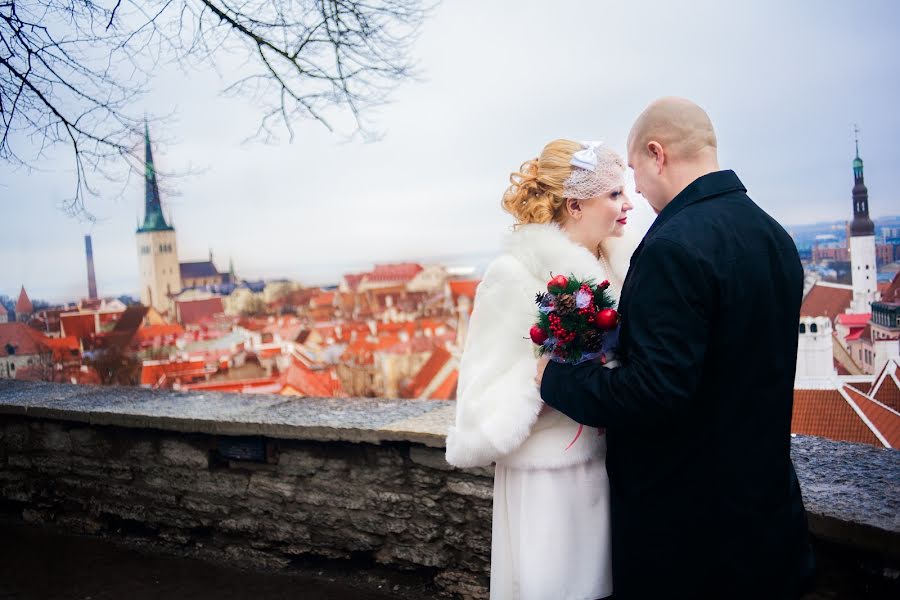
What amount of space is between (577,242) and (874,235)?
579 cm

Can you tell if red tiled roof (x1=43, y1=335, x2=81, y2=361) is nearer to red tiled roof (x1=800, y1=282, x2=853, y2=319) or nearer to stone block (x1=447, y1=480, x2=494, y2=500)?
stone block (x1=447, y1=480, x2=494, y2=500)

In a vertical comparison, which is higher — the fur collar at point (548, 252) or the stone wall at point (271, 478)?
the fur collar at point (548, 252)

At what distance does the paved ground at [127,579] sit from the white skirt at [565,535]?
133cm

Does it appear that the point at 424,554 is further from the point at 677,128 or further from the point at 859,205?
the point at 859,205

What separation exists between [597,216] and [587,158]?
0.14 meters

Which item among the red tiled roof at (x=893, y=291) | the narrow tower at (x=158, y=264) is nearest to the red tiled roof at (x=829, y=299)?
the red tiled roof at (x=893, y=291)

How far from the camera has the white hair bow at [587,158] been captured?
1643mm

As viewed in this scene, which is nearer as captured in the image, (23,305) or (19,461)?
(19,461)

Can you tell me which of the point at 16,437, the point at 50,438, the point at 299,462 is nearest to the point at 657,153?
the point at 299,462

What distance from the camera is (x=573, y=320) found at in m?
1.38

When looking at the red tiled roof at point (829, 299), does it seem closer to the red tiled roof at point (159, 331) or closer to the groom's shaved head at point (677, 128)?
the groom's shaved head at point (677, 128)

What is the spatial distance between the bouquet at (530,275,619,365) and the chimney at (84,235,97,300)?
998 cm

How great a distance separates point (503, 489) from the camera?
170 cm

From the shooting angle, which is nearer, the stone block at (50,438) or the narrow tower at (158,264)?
the stone block at (50,438)
